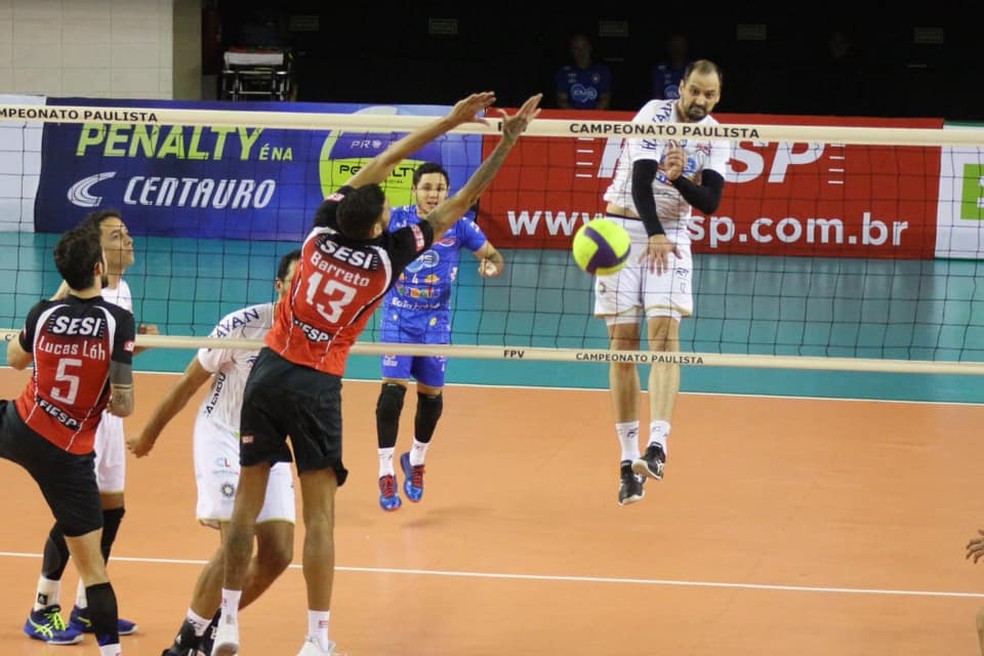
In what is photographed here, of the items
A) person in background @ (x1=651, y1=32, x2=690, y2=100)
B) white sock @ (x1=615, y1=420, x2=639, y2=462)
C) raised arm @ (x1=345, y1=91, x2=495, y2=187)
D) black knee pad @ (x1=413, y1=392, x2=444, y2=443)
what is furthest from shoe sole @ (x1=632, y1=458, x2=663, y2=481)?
person in background @ (x1=651, y1=32, x2=690, y2=100)

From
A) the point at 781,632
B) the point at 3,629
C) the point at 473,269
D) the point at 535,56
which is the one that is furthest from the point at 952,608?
the point at 535,56

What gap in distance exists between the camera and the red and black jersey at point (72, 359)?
19.6 ft

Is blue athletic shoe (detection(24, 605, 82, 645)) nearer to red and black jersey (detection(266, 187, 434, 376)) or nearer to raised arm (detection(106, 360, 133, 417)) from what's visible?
raised arm (detection(106, 360, 133, 417))

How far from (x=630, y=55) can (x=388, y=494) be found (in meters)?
17.4

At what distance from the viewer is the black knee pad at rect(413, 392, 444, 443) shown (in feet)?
30.5

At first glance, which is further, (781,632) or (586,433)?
(586,433)

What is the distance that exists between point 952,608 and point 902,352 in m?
6.29

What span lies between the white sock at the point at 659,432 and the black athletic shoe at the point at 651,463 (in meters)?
0.03

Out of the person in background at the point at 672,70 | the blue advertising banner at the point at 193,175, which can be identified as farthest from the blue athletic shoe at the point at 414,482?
the person in background at the point at 672,70

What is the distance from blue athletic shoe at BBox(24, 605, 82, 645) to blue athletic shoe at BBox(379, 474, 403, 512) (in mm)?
2656

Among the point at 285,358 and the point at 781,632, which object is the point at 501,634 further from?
the point at 285,358

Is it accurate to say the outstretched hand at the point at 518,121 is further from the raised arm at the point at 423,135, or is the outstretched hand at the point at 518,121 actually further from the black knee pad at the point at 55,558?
the black knee pad at the point at 55,558

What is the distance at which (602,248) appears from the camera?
7.50 metres

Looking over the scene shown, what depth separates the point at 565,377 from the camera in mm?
12961
